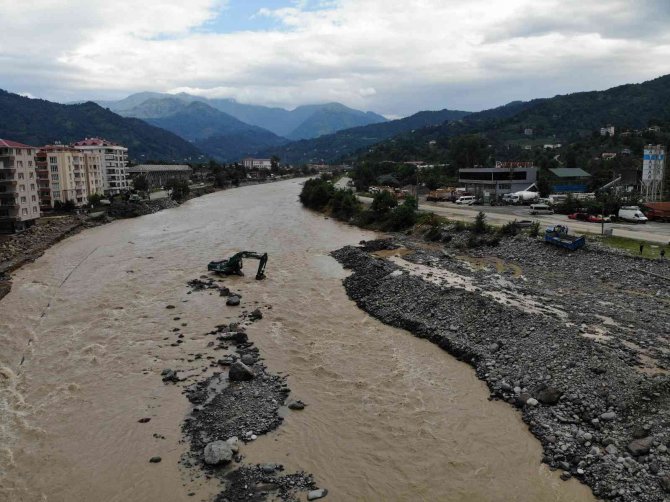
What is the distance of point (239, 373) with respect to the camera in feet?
52.7

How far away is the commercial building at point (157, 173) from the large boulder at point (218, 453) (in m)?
97.4

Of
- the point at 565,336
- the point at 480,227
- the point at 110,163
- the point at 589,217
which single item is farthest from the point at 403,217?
the point at 110,163

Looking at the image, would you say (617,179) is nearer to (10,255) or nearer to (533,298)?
(533,298)

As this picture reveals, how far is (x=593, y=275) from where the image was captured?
25078mm

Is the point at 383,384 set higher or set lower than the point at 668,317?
lower

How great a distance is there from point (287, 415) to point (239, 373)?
2.71m

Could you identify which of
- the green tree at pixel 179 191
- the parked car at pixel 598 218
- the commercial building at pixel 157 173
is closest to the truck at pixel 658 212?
the parked car at pixel 598 218

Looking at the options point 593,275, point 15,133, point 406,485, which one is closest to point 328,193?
point 593,275

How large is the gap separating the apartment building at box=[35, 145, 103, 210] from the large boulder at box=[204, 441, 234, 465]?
57328mm

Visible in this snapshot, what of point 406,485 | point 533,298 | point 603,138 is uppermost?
point 603,138

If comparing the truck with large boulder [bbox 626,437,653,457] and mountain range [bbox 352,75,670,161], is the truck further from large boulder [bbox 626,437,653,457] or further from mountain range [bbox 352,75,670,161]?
mountain range [bbox 352,75,670,161]

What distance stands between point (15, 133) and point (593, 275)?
7739 inches

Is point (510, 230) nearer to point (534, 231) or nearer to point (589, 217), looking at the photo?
point (534, 231)

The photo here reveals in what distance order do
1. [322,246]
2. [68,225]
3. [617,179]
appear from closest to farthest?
[322,246], [68,225], [617,179]
